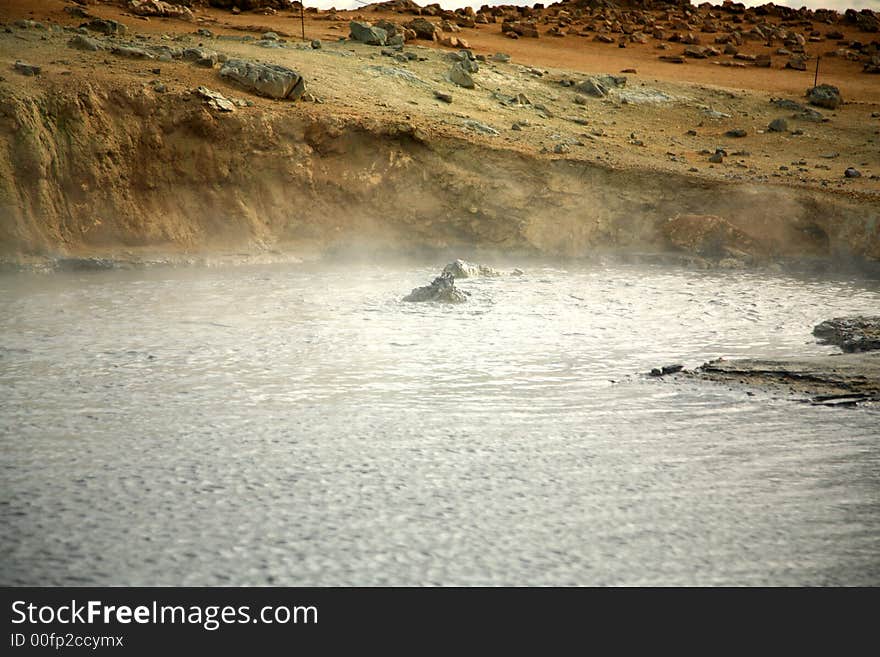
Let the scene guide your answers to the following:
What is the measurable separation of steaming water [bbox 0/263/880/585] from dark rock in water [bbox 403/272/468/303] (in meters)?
0.70

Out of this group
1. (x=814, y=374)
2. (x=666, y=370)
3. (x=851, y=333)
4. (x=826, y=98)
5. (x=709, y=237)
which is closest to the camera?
(x=814, y=374)

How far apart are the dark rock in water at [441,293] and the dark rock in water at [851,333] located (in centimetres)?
347

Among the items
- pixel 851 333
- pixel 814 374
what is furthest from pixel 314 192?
pixel 814 374

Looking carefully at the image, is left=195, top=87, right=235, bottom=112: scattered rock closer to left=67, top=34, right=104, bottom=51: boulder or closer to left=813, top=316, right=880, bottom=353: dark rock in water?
left=67, top=34, right=104, bottom=51: boulder

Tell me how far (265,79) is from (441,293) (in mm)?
5510

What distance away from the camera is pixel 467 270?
420 inches

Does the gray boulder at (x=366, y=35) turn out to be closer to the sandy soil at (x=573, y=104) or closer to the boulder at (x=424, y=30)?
the sandy soil at (x=573, y=104)

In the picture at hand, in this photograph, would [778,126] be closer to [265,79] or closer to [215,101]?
[265,79]

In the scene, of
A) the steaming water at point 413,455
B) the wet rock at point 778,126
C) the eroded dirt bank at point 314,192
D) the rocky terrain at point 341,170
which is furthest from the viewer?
the wet rock at point 778,126

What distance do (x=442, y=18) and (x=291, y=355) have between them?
25057 millimetres

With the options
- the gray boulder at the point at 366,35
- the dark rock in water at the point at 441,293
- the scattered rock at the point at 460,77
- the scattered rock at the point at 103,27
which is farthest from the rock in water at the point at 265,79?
the gray boulder at the point at 366,35

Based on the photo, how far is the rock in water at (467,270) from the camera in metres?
10.6
